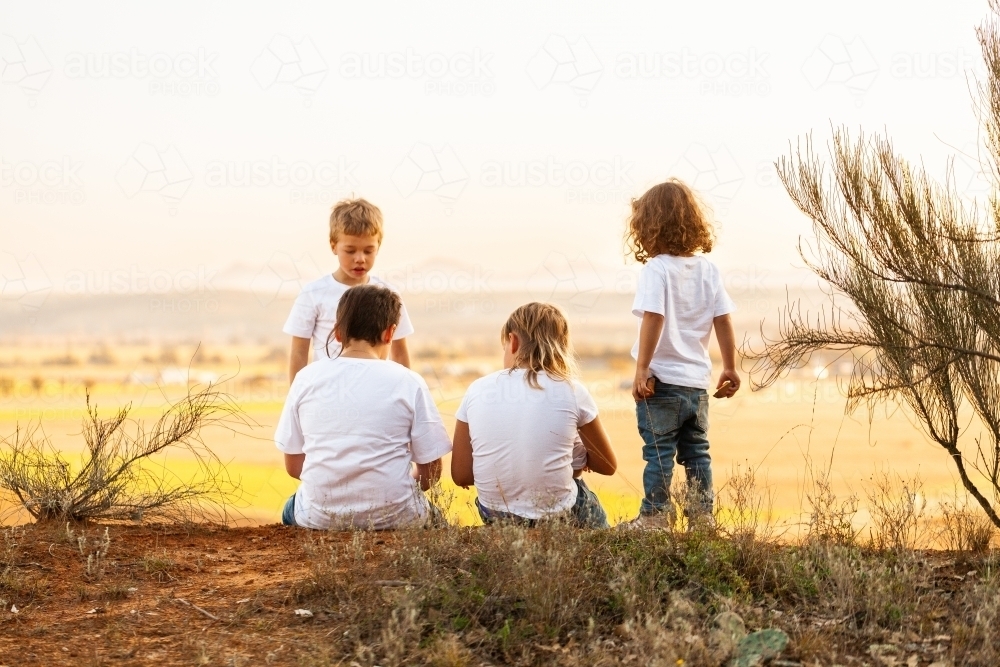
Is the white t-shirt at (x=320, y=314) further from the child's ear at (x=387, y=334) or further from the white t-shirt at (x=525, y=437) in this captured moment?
the white t-shirt at (x=525, y=437)

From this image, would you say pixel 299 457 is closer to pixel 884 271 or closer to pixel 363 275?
pixel 363 275

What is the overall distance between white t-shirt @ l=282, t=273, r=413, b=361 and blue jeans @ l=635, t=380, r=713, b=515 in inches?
60.2

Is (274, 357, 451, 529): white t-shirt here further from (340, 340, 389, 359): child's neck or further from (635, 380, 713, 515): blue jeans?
(635, 380, 713, 515): blue jeans

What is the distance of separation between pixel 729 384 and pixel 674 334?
53 centimetres

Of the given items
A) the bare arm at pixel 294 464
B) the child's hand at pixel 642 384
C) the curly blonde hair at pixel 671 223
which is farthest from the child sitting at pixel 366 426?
the curly blonde hair at pixel 671 223

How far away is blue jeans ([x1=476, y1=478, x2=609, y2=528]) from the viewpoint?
16.4 feet

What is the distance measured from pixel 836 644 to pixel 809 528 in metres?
1.16

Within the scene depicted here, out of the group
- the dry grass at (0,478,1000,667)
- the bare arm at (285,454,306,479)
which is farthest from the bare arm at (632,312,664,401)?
the bare arm at (285,454,306,479)

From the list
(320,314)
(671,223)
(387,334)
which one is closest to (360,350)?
(387,334)

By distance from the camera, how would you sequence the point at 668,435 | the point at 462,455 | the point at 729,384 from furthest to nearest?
the point at 729,384, the point at 668,435, the point at 462,455

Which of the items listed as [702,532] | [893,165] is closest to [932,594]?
[702,532]

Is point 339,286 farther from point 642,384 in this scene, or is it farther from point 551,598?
point 551,598

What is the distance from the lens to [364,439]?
16.0 ft

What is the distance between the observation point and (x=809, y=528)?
16.0ft
